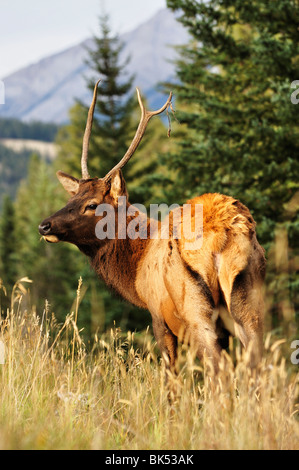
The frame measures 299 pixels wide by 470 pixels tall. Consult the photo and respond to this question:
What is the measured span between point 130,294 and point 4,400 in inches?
80.3

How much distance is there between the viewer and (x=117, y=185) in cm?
549

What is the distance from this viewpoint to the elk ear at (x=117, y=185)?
545 cm

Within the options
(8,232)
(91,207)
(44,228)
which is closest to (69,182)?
(91,207)

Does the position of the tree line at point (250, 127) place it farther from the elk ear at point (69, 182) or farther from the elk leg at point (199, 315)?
the elk leg at point (199, 315)

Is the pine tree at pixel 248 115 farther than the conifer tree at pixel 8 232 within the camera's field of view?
No

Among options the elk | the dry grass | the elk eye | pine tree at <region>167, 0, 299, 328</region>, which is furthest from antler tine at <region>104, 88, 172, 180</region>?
pine tree at <region>167, 0, 299, 328</region>

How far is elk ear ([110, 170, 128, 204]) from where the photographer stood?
545 cm

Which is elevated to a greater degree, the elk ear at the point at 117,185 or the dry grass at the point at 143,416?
the elk ear at the point at 117,185

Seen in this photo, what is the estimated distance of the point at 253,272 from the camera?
13.3 feet

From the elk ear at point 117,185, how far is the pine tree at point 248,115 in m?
5.98

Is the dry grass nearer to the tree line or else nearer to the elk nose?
the elk nose

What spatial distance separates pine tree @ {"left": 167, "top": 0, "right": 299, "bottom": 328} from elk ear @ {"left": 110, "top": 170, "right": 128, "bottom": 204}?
5.98 meters

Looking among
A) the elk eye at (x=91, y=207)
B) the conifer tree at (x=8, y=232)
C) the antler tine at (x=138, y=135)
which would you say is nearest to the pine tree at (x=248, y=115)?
the antler tine at (x=138, y=135)
